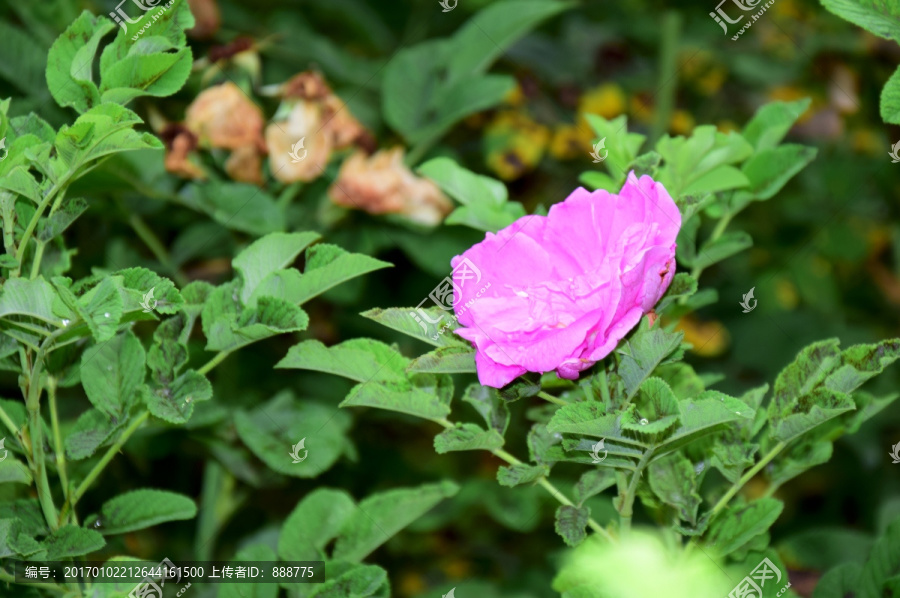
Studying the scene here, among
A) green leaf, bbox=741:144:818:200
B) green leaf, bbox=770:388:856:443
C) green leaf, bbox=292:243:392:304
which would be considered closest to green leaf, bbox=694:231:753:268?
green leaf, bbox=741:144:818:200

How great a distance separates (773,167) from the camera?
0.71 m

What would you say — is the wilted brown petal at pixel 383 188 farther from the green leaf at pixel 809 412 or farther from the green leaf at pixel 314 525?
the green leaf at pixel 809 412

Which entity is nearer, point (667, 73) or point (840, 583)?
point (840, 583)

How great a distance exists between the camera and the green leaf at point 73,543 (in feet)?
1.91

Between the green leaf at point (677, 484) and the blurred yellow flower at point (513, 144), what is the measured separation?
2.12 feet

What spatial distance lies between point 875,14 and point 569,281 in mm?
264

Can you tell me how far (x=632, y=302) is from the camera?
1.78 feet

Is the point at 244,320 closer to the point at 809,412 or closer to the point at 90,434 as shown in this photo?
the point at 90,434

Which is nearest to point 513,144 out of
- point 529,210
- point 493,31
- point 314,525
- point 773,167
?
point 529,210

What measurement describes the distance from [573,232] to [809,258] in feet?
3.89

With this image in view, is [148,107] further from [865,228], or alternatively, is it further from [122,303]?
[865,228]

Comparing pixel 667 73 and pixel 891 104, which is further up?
pixel 891 104

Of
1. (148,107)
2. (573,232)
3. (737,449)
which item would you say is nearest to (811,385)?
(737,449)

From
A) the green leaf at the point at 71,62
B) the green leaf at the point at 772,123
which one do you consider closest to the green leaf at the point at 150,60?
the green leaf at the point at 71,62
